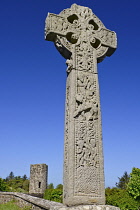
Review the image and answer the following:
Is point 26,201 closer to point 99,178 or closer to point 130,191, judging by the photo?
point 99,178

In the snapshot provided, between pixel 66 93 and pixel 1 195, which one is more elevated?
pixel 66 93

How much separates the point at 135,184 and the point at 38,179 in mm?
11182

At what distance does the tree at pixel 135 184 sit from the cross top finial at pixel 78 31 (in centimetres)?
1597

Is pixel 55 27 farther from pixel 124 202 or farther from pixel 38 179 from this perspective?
pixel 38 179

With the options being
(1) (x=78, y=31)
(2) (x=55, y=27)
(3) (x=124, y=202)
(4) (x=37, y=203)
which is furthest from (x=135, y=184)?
(2) (x=55, y=27)

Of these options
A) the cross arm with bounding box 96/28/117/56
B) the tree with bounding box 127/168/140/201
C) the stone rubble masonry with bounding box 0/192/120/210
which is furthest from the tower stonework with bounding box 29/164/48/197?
the cross arm with bounding box 96/28/117/56

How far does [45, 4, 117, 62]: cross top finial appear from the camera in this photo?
539 centimetres

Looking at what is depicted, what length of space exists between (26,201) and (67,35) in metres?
6.28

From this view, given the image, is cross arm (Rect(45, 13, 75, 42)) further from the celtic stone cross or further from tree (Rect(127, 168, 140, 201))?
tree (Rect(127, 168, 140, 201))

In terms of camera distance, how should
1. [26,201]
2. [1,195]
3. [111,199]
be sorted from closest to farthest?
1. [26,201]
2. [1,195]
3. [111,199]

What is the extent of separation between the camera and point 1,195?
12.3 m

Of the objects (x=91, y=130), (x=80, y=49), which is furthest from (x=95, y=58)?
(x=91, y=130)

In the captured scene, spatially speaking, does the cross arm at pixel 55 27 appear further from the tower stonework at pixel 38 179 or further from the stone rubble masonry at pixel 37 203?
the tower stonework at pixel 38 179

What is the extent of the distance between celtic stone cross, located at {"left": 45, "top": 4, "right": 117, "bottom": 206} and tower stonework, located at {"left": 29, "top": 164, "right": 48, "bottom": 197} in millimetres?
22434
